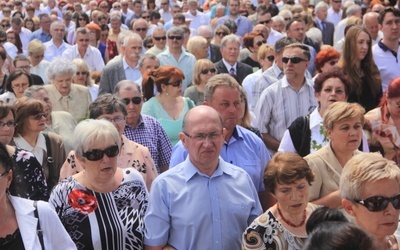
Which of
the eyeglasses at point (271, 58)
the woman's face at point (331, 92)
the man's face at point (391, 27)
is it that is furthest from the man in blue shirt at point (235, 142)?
the eyeglasses at point (271, 58)

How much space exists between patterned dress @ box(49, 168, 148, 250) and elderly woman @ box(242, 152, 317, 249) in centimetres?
76

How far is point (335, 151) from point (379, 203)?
1.26 metres

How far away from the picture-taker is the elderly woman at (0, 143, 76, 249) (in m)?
3.84

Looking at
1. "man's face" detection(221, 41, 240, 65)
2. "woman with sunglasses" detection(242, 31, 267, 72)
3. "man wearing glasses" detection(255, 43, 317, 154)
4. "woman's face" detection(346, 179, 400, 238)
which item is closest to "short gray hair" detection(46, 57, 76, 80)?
"man's face" detection(221, 41, 240, 65)

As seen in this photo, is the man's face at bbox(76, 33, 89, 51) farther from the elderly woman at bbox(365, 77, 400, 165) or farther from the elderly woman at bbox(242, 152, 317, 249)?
the elderly woman at bbox(242, 152, 317, 249)

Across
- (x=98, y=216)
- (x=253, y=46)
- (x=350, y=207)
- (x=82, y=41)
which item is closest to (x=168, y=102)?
(x=98, y=216)

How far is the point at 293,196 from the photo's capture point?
4.45m

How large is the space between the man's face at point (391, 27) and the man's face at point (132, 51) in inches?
138

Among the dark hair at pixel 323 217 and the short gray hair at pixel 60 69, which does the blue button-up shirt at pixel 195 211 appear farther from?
the short gray hair at pixel 60 69

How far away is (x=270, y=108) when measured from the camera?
7.13m

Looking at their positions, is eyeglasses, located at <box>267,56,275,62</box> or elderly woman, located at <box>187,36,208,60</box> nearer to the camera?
eyeglasses, located at <box>267,56,275,62</box>

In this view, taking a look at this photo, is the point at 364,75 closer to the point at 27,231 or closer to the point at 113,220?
the point at 113,220

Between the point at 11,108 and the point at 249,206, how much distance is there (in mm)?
2400

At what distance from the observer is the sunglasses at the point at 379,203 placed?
3943mm
